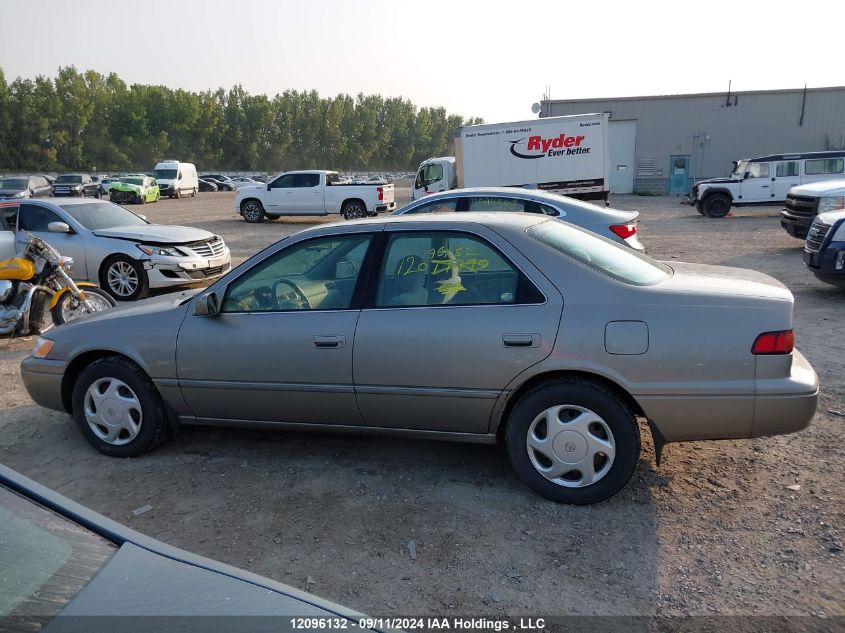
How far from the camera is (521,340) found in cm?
358

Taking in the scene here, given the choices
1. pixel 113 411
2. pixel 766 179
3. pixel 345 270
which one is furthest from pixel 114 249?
pixel 766 179

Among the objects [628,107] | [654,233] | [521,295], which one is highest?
[628,107]

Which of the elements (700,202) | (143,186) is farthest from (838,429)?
(143,186)

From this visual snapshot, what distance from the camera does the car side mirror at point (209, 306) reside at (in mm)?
4145

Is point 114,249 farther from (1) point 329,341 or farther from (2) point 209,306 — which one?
(1) point 329,341

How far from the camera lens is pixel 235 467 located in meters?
4.30

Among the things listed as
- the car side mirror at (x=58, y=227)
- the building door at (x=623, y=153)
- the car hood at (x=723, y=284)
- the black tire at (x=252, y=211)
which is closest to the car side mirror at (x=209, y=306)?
the car hood at (x=723, y=284)

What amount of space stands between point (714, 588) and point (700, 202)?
22.8m

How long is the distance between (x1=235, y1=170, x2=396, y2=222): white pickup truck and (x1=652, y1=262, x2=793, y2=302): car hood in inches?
745

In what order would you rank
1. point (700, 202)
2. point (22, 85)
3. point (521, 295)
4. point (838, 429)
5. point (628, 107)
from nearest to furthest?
point (521, 295)
point (838, 429)
point (700, 202)
point (628, 107)
point (22, 85)

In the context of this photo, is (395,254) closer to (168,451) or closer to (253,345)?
(253,345)

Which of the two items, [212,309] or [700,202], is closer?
[212,309]

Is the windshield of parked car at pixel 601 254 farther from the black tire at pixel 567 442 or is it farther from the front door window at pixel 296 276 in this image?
the front door window at pixel 296 276

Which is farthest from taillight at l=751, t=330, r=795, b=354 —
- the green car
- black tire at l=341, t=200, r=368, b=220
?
the green car
